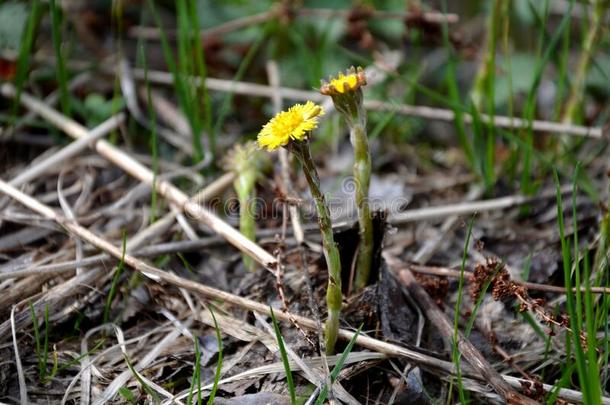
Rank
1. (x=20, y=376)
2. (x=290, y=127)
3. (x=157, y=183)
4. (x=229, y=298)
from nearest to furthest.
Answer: (x=290, y=127), (x=20, y=376), (x=229, y=298), (x=157, y=183)

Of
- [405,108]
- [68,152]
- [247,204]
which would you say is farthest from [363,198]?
[68,152]

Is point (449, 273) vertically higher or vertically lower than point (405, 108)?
lower

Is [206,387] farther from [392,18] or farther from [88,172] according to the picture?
[392,18]

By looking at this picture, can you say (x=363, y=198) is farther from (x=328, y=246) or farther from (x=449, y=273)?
(x=449, y=273)

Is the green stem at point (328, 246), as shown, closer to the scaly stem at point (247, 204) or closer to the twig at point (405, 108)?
the scaly stem at point (247, 204)

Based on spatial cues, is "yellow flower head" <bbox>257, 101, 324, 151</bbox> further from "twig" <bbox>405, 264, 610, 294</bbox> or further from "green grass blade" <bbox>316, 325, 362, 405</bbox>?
"twig" <bbox>405, 264, 610, 294</bbox>
